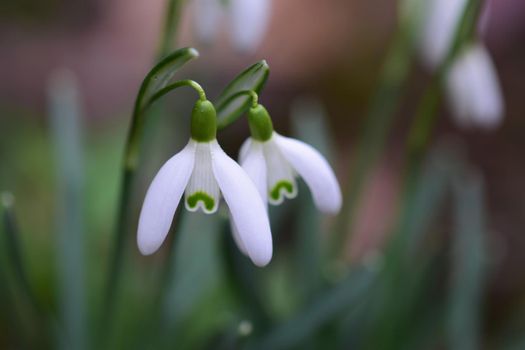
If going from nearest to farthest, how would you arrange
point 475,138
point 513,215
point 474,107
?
point 474,107
point 513,215
point 475,138

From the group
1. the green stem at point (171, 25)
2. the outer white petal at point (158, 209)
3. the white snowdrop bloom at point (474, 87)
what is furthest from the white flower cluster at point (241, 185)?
the white snowdrop bloom at point (474, 87)

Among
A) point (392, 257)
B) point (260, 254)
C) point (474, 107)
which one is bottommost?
point (392, 257)

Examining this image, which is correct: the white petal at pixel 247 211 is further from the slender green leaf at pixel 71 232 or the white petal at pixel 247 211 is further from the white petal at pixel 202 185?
the slender green leaf at pixel 71 232

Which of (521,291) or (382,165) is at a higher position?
(382,165)

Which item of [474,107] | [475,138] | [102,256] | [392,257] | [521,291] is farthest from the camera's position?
[475,138]

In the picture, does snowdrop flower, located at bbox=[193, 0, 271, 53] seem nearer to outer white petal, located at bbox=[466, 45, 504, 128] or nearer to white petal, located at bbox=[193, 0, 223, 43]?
white petal, located at bbox=[193, 0, 223, 43]

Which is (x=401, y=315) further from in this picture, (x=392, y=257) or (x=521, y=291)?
(x=521, y=291)

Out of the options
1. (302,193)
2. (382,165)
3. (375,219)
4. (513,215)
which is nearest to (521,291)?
(513,215)
